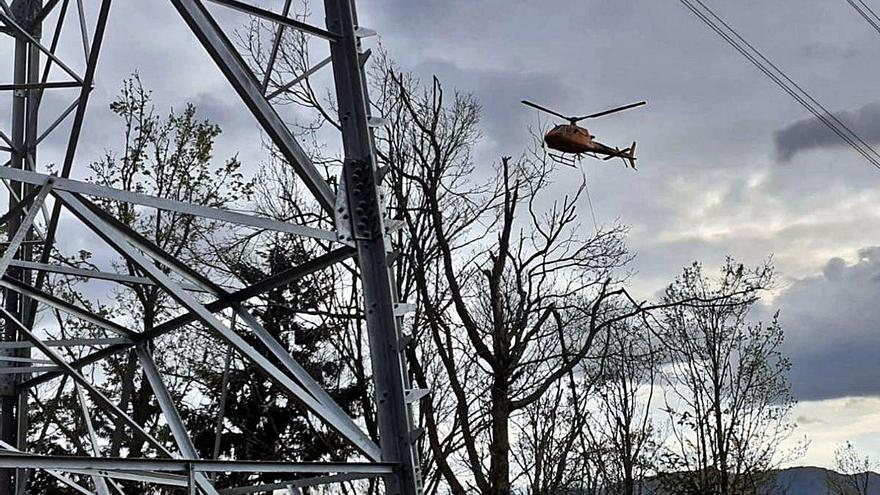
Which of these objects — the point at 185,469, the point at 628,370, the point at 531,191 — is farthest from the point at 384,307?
the point at 628,370

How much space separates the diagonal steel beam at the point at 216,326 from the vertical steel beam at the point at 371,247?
7.2 inches

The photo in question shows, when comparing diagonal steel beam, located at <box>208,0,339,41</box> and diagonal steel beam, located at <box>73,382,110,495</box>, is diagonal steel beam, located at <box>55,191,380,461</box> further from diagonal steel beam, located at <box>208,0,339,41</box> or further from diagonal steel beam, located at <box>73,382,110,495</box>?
diagonal steel beam, located at <box>208,0,339,41</box>

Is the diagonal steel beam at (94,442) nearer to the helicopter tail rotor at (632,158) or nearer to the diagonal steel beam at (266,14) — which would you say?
the diagonal steel beam at (266,14)

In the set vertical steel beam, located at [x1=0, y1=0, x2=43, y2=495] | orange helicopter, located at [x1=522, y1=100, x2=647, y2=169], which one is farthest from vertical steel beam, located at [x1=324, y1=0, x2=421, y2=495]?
orange helicopter, located at [x1=522, y1=100, x2=647, y2=169]

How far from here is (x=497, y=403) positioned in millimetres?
17172

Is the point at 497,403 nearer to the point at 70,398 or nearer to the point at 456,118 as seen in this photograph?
the point at 456,118

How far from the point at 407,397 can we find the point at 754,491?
21805 millimetres

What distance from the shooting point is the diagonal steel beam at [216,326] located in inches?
214

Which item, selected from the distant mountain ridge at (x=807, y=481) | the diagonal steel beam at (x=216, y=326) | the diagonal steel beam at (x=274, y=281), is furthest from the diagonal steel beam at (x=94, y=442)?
the distant mountain ridge at (x=807, y=481)

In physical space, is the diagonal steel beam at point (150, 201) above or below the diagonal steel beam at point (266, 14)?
below

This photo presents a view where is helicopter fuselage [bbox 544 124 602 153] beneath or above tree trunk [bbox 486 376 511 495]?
above

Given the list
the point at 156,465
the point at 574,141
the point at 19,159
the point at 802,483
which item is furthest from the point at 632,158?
the point at 802,483

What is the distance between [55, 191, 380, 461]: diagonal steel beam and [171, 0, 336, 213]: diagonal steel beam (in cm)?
91

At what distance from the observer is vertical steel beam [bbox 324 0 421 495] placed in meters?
5.70
